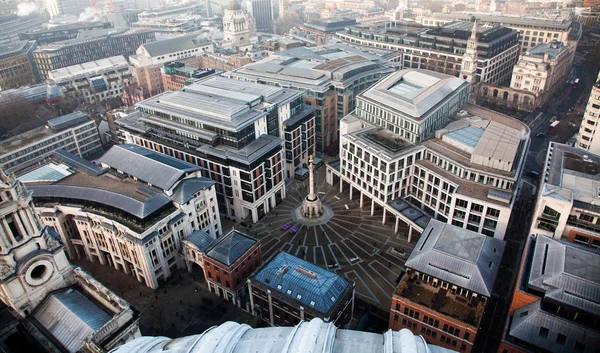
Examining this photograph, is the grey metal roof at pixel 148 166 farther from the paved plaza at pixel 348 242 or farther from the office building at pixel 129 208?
the paved plaza at pixel 348 242

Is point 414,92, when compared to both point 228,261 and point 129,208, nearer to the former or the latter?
point 228,261

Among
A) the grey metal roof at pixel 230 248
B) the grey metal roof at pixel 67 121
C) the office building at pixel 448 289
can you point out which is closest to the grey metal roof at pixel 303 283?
the grey metal roof at pixel 230 248

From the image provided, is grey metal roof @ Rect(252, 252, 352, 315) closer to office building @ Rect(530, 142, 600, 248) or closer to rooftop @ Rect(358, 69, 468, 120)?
office building @ Rect(530, 142, 600, 248)

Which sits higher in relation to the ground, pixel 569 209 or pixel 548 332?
pixel 569 209

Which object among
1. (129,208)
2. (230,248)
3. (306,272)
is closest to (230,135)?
(129,208)

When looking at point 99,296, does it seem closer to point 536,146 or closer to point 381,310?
point 381,310

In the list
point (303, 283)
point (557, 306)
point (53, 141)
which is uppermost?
point (557, 306)
